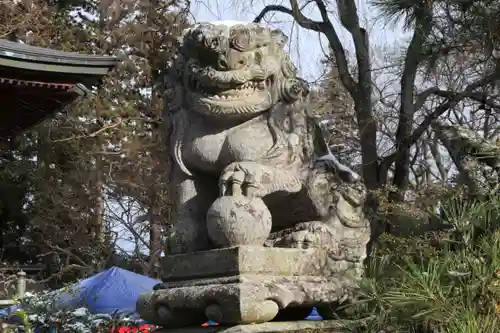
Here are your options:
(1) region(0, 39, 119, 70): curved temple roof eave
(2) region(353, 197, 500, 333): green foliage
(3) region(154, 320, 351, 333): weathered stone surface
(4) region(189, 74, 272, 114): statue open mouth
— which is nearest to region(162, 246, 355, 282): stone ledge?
(3) region(154, 320, 351, 333): weathered stone surface

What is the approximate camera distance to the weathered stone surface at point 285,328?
3051 millimetres

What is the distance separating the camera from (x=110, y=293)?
31.6ft

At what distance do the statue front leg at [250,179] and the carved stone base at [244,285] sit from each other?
0.29 metres

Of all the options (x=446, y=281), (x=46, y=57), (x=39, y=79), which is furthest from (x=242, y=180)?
(x=39, y=79)

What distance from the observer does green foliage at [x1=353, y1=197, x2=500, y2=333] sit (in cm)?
265

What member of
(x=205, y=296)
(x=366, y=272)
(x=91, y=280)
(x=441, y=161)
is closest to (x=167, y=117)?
(x=205, y=296)

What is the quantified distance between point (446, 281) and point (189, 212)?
4.42 ft

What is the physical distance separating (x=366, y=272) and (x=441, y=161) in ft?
36.3

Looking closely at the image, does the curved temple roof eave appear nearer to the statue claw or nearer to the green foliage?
the statue claw

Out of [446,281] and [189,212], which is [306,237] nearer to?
[189,212]

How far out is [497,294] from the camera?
266 cm

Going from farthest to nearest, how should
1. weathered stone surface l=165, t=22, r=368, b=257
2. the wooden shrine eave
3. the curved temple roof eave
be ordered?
the wooden shrine eave
the curved temple roof eave
weathered stone surface l=165, t=22, r=368, b=257

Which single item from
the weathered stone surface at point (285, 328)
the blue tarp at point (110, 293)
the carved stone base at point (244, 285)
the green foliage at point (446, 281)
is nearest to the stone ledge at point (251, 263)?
the carved stone base at point (244, 285)

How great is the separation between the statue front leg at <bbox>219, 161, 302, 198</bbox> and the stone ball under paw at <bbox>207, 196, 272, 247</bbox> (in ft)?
0.21
